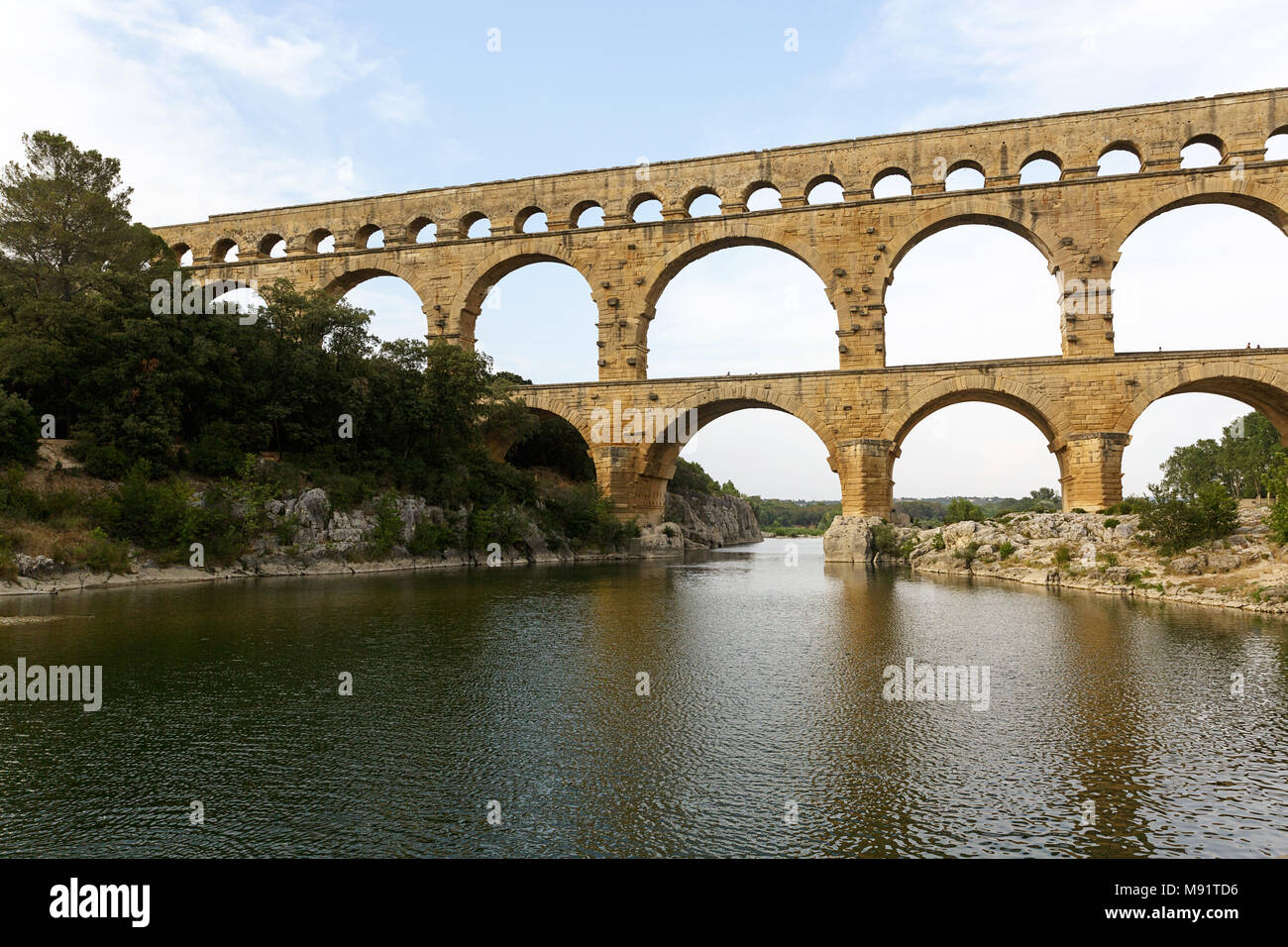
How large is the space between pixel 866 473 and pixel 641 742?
23.8 metres

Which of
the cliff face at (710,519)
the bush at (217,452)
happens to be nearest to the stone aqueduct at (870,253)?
the cliff face at (710,519)

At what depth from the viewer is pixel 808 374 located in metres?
29.9

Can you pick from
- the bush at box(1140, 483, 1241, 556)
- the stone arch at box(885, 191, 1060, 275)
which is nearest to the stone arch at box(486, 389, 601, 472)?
the stone arch at box(885, 191, 1060, 275)

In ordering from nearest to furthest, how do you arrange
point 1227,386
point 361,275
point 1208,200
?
point 1227,386, point 1208,200, point 361,275

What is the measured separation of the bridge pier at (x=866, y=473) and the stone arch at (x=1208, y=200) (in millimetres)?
11247

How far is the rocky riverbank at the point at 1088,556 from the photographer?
1529 centimetres

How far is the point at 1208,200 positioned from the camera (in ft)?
94.4

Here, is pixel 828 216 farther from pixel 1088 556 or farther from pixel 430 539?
pixel 430 539

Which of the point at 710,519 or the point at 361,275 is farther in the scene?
the point at 710,519

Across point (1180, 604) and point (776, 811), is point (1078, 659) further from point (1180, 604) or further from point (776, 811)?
point (1180, 604)

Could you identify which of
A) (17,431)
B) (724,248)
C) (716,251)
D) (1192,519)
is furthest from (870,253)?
(17,431)

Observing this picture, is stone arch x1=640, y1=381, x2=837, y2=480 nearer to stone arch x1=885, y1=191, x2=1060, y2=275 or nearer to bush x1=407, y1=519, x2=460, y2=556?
stone arch x1=885, y1=191, x2=1060, y2=275
